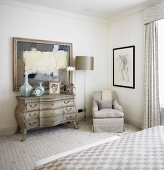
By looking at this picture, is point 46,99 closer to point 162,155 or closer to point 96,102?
point 96,102

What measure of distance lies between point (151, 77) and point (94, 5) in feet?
6.36

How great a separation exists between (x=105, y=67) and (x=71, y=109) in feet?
5.80

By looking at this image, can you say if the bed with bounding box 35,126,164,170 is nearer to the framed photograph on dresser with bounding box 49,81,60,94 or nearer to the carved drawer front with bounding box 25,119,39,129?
the carved drawer front with bounding box 25,119,39,129

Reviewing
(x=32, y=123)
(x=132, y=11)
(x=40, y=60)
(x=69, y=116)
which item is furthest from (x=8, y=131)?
(x=132, y=11)

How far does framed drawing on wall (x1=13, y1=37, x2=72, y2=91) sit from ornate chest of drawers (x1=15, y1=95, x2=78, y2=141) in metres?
0.52

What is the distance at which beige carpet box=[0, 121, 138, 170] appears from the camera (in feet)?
8.70

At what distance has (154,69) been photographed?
3.72m

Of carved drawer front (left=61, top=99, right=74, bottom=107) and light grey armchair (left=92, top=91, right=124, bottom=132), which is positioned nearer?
light grey armchair (left=92, top=91, right=124, bottom=132)

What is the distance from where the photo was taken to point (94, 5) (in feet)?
12.9

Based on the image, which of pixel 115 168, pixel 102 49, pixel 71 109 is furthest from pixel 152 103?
pixel 115 168

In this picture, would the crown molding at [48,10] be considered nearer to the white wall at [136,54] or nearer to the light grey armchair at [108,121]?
the white wall at [136,54]

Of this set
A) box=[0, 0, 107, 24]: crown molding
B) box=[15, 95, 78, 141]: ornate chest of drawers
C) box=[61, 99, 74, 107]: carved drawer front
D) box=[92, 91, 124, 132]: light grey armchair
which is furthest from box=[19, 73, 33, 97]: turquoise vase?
box=[0, 0, 107, 24]: crown molding

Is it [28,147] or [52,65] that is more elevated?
[52,65]

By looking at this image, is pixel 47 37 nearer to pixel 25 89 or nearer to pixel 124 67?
pixel 25 89
